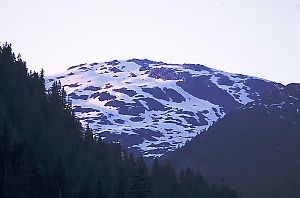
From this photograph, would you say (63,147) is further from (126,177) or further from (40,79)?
(40,79)

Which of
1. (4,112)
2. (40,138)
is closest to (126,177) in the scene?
(40,138)

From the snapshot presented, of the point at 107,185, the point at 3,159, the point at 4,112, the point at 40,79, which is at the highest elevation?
the point at 40,79

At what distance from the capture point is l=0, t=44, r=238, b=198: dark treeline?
78062mm

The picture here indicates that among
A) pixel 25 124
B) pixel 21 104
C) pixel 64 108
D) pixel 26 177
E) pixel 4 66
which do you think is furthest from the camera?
pixel 64 108

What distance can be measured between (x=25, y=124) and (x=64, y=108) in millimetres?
34308

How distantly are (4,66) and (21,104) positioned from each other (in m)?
16.2

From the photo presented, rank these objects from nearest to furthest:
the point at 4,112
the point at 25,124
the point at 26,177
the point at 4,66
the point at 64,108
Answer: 1. the point at 26,177
2. the point at 4,112
3. the point at 25,124
4. the point at 4,66
5. the point at 64,108

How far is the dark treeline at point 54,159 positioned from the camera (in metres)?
78.1

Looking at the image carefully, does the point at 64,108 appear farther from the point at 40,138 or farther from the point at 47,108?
the point at 40,138

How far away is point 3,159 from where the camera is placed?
77438 mm

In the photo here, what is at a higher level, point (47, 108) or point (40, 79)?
point (40, 79)

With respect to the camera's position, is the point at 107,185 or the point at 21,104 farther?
the point at 21,104

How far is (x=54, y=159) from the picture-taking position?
10206 centimetres

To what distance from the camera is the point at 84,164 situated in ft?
370
